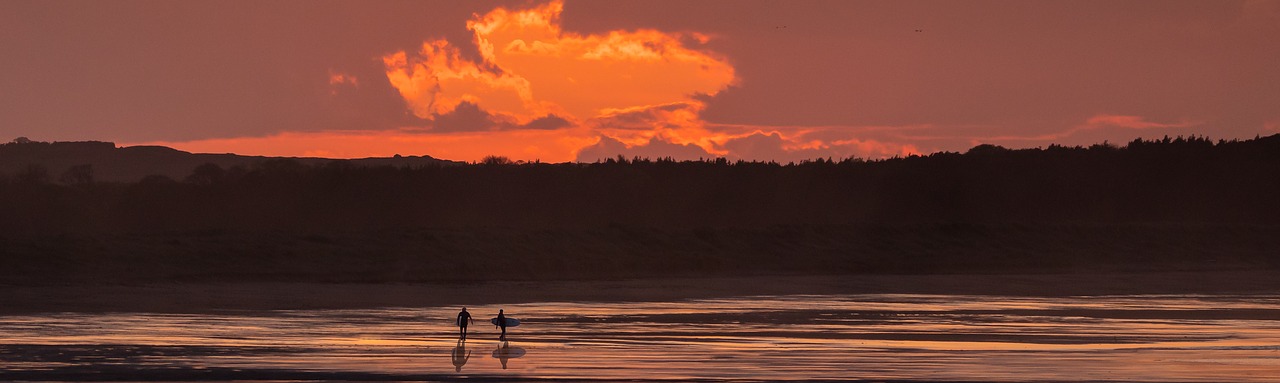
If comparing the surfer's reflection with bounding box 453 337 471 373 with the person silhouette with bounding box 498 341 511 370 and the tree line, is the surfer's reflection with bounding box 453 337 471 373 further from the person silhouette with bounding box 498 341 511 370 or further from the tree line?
the tree line

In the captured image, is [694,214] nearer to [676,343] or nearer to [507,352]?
[676,343]

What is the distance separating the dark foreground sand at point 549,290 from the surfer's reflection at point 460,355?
10767 millimetres

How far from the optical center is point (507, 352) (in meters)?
28.5

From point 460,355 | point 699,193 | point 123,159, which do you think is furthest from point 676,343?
point 123,159

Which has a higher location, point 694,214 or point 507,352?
point 694,214

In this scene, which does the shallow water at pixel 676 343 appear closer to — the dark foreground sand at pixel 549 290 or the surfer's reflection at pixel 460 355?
the surfer's reflection at pixel 460 355

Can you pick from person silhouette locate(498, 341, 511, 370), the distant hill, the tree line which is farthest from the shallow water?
the distant hill

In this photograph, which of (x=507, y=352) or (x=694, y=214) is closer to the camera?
(x=507, y=352)

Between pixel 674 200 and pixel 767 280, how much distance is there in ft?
95.9

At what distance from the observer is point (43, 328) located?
107 ft

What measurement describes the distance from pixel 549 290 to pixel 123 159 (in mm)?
118885

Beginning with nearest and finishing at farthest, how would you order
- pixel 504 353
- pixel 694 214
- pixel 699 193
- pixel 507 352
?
pixel 504 353
pixel 507 352
pixel 694 214
pixel 699 193

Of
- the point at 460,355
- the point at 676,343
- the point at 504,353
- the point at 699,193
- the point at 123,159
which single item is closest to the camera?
the point at 460,355

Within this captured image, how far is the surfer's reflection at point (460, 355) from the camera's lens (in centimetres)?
2628
